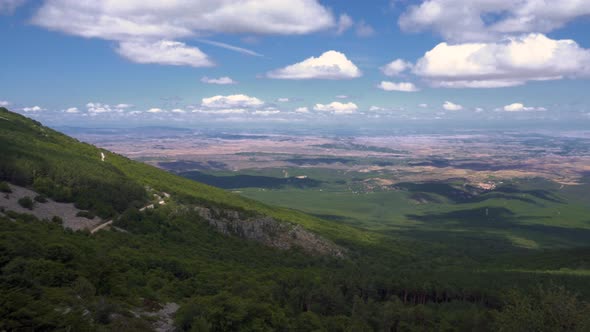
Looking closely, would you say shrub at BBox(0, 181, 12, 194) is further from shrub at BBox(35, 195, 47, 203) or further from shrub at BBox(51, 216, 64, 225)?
shrub at BBox(51, 216, 64, 225)

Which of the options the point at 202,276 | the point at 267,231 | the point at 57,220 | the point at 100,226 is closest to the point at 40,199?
the point at 100,226

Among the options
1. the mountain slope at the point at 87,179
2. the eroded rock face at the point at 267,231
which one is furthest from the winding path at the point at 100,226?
the eroded rock face at the point at 267,231

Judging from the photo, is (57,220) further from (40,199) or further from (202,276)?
(202,276)

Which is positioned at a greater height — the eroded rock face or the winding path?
the winding path

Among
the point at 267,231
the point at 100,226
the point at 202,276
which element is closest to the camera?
the point at 202,276

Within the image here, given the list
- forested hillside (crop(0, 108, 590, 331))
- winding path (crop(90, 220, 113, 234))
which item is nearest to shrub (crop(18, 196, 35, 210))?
forested hillside (crop(0, 108, 590, 331))

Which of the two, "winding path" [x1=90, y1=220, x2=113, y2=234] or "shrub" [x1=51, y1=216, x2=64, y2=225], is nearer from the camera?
"shrub" [x1=51, y1=216, x2=64, y2=225]
